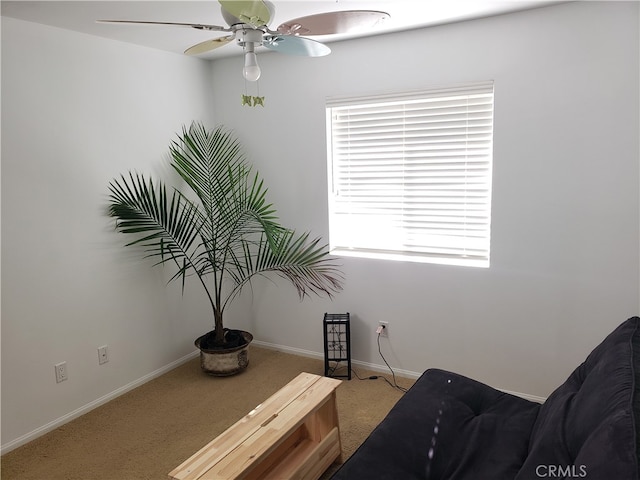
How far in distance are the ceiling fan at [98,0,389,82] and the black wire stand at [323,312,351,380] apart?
1.90m

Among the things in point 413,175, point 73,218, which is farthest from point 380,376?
point 73,218

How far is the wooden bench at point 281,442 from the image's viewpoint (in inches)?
73.2

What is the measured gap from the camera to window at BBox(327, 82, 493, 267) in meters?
3.12

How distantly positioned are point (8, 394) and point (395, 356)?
238cm

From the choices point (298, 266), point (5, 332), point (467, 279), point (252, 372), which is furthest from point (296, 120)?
point (5, 332)

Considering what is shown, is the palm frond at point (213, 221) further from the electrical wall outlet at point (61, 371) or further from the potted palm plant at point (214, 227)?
the electrical wall outlet at point (61, 371)

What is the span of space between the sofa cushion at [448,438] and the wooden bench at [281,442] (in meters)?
0.38

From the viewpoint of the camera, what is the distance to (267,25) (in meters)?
1.91

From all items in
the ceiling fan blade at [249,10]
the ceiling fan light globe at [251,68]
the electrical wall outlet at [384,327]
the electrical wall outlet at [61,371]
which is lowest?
the electrical wall outlet at [61,371]

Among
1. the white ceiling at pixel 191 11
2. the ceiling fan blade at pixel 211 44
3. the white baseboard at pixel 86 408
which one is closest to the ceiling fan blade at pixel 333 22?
the ceiling fan blade at pixel 211 44

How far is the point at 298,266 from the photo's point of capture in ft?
11.2
